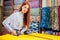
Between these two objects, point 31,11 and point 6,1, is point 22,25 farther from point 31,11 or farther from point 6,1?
point 6,1

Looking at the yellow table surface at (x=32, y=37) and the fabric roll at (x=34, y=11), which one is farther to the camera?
the fabric roll at (x=34, y=11)

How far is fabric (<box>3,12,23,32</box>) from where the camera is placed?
2057 millimetres

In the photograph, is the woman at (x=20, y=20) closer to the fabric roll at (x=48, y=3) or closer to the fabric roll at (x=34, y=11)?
the fabric roll at (x=34, y=11)

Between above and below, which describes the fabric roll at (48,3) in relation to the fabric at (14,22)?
above

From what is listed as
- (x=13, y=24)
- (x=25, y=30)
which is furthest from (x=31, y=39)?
(x=13, y=24)

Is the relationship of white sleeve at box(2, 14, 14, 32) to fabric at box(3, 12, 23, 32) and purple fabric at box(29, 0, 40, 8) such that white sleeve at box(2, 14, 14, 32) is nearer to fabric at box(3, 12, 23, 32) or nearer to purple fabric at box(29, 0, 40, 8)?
fabric at box(3, 12, 23, 32)

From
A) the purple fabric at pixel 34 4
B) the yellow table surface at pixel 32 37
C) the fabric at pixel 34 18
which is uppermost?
the purple fabric at pixel 34 4

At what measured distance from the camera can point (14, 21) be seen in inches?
81.2

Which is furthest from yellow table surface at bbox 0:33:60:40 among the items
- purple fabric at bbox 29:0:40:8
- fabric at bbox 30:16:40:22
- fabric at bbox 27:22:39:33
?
purple fabric at bbox 29:0:40:8

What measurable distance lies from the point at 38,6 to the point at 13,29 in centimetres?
50

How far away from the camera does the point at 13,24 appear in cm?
207

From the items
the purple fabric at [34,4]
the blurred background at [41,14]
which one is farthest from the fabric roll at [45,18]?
the purple fabric at [34,4]

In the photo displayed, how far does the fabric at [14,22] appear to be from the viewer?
2.06 m

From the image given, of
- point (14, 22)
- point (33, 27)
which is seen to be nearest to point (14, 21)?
point (14, 22)
